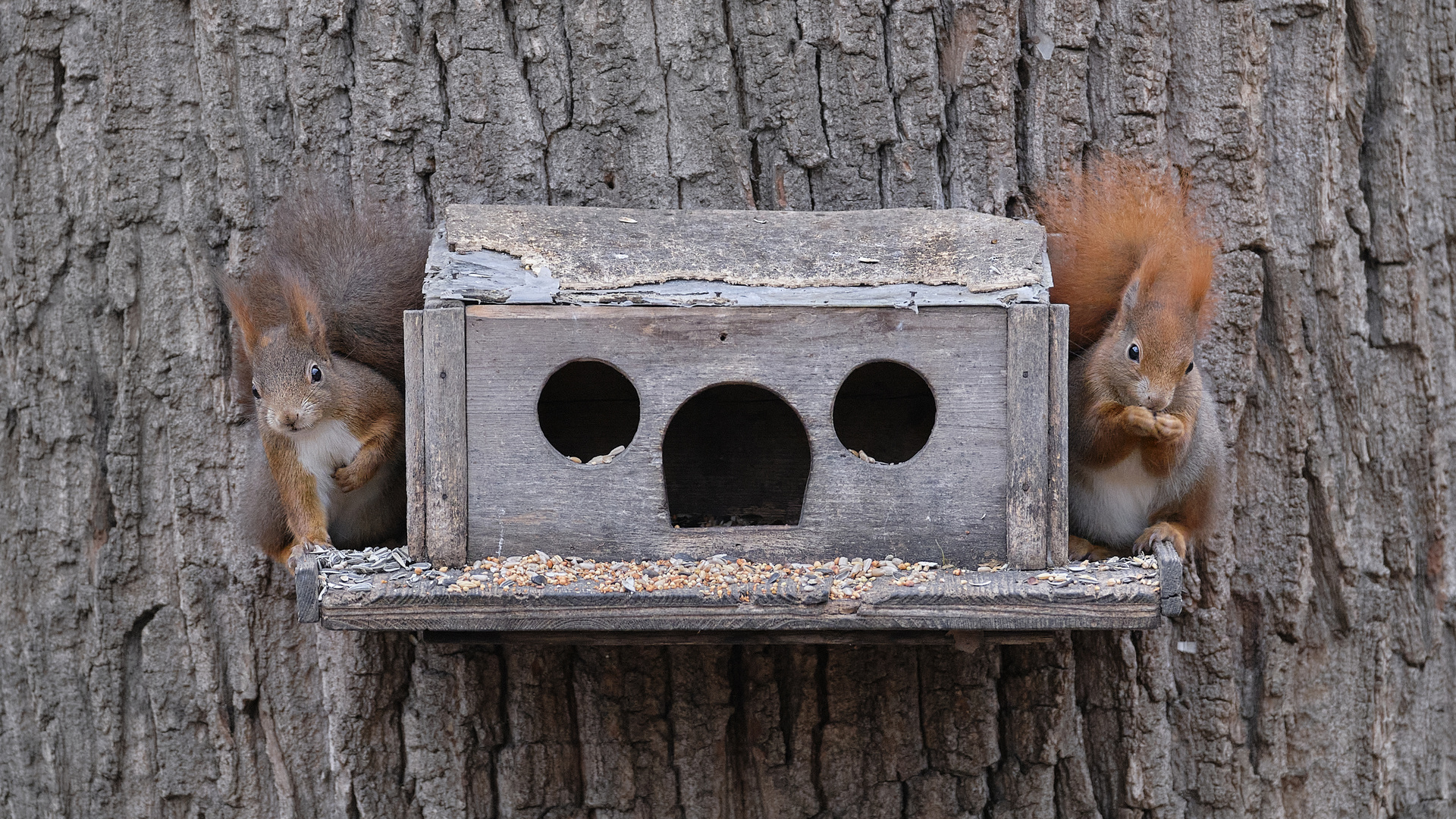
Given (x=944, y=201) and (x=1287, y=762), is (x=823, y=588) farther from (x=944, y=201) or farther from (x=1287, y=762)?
(x=1287, y=762)

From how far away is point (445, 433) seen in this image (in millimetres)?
1673

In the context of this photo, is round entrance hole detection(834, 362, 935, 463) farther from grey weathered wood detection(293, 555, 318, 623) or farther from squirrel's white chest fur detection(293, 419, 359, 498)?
grey weathered wood detection(293, 555, 318, 623)

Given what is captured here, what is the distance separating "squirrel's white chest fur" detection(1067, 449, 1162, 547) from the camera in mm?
1906

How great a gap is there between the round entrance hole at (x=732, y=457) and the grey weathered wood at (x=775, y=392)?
0.51 meters

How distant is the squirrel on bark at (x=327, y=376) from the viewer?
5.68 feet

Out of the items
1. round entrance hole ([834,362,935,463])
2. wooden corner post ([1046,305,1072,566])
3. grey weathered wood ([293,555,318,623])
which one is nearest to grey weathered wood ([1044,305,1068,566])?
wooden corner post ([1046,305,1072,566])

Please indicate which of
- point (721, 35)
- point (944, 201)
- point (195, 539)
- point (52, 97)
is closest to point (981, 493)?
point (944, 201)

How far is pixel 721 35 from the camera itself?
2.20m

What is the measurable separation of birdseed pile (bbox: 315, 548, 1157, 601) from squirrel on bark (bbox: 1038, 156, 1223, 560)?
225 millimetres

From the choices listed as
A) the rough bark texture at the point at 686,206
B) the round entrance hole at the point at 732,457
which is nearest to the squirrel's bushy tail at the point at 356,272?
the rough bark texture at the point at 686,206

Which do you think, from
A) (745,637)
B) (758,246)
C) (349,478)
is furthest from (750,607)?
(349,478)

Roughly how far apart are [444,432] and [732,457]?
72 cm

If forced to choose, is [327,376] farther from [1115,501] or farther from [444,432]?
[1115,501]

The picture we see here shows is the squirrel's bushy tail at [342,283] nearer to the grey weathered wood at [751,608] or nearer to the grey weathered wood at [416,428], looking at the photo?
the grey weathered wood at [416,428]
